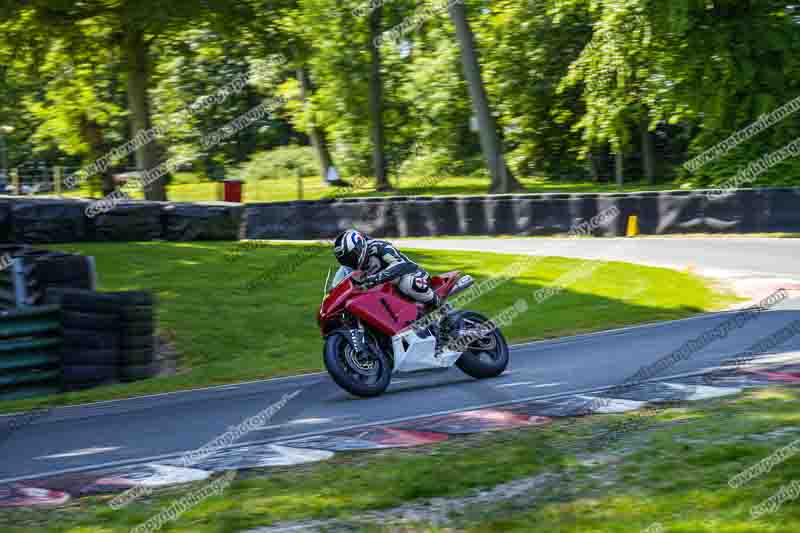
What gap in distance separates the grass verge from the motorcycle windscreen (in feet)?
8.77

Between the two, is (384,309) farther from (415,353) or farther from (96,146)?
(96,146)

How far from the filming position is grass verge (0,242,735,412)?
12.3 meters

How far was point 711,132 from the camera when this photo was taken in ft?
97.6

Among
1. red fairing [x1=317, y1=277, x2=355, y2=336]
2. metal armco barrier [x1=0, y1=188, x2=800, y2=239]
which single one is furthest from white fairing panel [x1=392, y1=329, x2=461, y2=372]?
metal armco barrier [x1=0, y1=188, x2=800, y2=239]

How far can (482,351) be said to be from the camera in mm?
10125

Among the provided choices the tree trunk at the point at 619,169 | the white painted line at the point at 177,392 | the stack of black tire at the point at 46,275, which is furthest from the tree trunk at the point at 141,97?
the white painted line at the point at 177,392

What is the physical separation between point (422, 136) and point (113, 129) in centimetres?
2279

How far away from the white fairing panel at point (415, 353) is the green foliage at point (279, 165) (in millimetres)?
38306

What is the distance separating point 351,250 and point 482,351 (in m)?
1.80

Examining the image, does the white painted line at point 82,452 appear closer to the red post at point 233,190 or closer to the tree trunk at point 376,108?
the red post at point 233,190

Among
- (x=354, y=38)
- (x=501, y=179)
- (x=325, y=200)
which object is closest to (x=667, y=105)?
(x=501, y=179)

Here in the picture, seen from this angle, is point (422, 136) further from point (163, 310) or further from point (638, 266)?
point (163, 310)

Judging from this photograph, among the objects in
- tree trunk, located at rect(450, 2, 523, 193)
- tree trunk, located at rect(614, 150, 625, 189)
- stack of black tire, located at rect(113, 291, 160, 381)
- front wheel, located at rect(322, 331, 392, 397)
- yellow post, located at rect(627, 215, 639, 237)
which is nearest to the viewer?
front wheel, located at rect(322, 331, 392, 397)

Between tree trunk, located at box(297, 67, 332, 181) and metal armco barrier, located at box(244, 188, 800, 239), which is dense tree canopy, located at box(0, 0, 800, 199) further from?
metal armco barrier, located at box(244, 188, 800, 239)
